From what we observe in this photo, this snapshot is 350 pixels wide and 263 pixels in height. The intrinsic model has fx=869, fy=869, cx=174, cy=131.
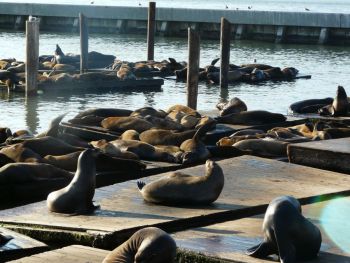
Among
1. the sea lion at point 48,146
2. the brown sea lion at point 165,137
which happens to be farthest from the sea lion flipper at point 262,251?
the brown sea lion at point 165,137

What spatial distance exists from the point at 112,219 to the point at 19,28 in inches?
1495

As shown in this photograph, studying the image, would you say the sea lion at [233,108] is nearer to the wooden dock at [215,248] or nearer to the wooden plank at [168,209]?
the wooden plank at [168,209]

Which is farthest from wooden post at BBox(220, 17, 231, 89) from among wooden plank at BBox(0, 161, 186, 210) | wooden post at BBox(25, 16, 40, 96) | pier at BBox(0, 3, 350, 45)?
pier at BBox(0, 3, 350, 45)

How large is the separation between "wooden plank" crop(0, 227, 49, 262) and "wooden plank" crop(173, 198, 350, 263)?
93 cm

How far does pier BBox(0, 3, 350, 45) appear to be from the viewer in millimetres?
36250

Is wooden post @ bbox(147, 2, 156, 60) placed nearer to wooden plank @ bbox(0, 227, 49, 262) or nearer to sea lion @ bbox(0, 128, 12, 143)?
sea lion @ bbox(0, 128, 12, 143)

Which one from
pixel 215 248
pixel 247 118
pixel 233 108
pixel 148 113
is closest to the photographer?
pixel 215 248

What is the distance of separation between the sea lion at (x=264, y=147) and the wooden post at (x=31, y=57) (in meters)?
8.53

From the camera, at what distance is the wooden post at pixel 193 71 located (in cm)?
1614

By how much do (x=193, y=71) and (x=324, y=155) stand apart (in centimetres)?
803

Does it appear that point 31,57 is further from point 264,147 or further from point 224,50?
point 264,147

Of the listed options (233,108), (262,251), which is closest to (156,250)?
(262,251)

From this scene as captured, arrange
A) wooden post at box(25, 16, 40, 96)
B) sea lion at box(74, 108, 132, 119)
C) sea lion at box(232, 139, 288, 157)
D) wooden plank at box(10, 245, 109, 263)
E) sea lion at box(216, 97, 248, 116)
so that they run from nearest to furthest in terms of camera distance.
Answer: wooden plank at box(10, 245, 109, 263) → sea lion at box(232, 139, 288, 157) → sea lion at box(74, 108, 132, 119) → sea lion at box(216, 97, 248, 116) → wooden post at box(25, 16, 40, 96)

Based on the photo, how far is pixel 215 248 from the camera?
5441mm
